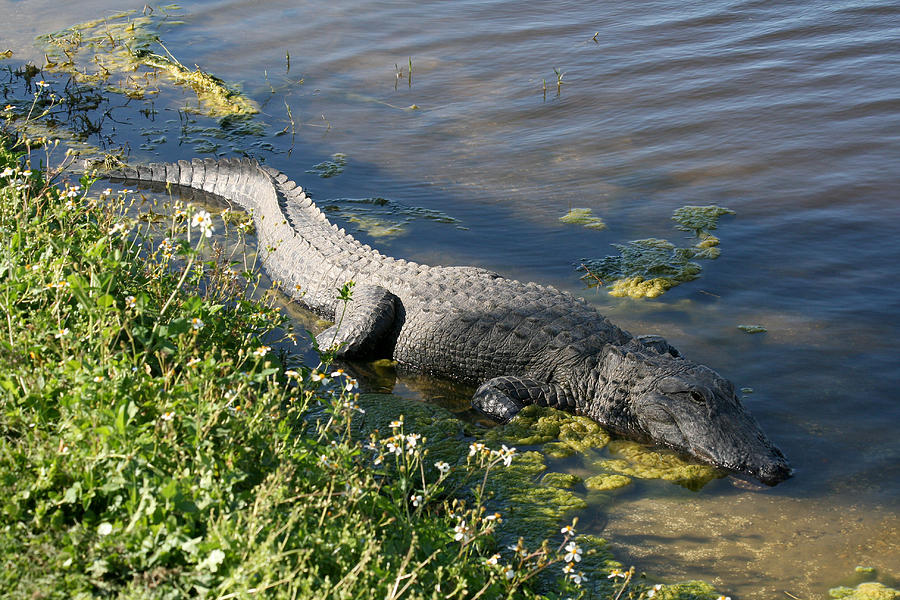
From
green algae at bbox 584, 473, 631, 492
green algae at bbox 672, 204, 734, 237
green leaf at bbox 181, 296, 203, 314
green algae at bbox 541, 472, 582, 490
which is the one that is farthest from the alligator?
green algae at bbox 672, 204, 734, 237

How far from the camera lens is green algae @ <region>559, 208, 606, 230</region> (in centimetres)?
787

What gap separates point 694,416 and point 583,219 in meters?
3.27

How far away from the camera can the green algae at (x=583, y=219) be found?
25.8 feet

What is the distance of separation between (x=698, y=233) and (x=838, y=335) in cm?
188

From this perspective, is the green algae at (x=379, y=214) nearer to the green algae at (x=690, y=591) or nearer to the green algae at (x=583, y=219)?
the green algae at (x=583, y=219)

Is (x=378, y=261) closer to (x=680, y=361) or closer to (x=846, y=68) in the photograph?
(x=680, y=361)

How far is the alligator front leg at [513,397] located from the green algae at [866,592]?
2.09 meters

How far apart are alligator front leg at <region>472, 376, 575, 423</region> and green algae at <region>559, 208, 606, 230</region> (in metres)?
2.63

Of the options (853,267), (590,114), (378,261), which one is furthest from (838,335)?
(590,114)

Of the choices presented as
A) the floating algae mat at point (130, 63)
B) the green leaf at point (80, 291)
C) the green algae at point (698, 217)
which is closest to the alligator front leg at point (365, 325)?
the green leaf at point (80, 291)

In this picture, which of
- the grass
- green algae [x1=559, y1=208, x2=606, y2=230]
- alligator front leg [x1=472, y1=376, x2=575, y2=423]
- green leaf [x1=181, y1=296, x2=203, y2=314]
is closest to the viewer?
the grass

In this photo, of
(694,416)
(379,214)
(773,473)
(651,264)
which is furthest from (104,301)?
(379,214)

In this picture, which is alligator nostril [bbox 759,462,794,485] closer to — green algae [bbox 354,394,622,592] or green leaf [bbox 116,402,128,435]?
green algae [bbox 354,394,622,592]

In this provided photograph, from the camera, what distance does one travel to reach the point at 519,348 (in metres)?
5.74
